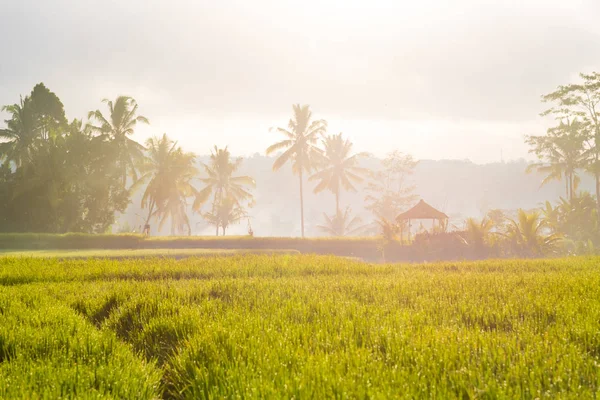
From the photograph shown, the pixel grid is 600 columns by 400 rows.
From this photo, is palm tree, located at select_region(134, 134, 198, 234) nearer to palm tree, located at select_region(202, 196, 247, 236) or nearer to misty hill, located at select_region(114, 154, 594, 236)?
palm tree, located at select_region(202, 196, 247, 236)

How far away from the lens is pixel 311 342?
4.09 meters

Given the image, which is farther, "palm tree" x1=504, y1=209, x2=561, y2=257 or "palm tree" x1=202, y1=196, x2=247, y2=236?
"palm tree" x1=202, y1=196, x2=247, y2=236

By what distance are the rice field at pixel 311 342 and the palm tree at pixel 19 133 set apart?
34412 millimetres

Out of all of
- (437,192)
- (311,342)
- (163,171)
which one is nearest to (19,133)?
(163,171)

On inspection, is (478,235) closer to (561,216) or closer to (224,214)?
(561,216)

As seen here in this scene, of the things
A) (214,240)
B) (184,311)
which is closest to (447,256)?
(214,240)

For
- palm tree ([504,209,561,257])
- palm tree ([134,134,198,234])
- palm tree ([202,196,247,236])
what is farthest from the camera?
palm tree ([202,196,247,236])

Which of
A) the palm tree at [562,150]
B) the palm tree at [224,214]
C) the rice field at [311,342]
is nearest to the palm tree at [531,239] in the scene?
the rice field at [311,342]

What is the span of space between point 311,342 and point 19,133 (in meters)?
40.4

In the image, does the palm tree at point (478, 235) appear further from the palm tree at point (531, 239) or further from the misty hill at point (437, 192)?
the misty hill at point (437, 192)

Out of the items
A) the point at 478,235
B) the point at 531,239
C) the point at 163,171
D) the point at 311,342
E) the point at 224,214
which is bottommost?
the point at 311,342

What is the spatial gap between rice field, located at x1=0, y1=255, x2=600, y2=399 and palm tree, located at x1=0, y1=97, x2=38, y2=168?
34.4m

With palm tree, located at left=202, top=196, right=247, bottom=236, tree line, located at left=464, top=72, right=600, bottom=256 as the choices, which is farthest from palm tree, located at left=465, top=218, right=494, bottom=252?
palm tree, located at left=202, top=196, right=247, bottom=236

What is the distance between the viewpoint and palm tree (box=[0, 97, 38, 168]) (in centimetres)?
3622
